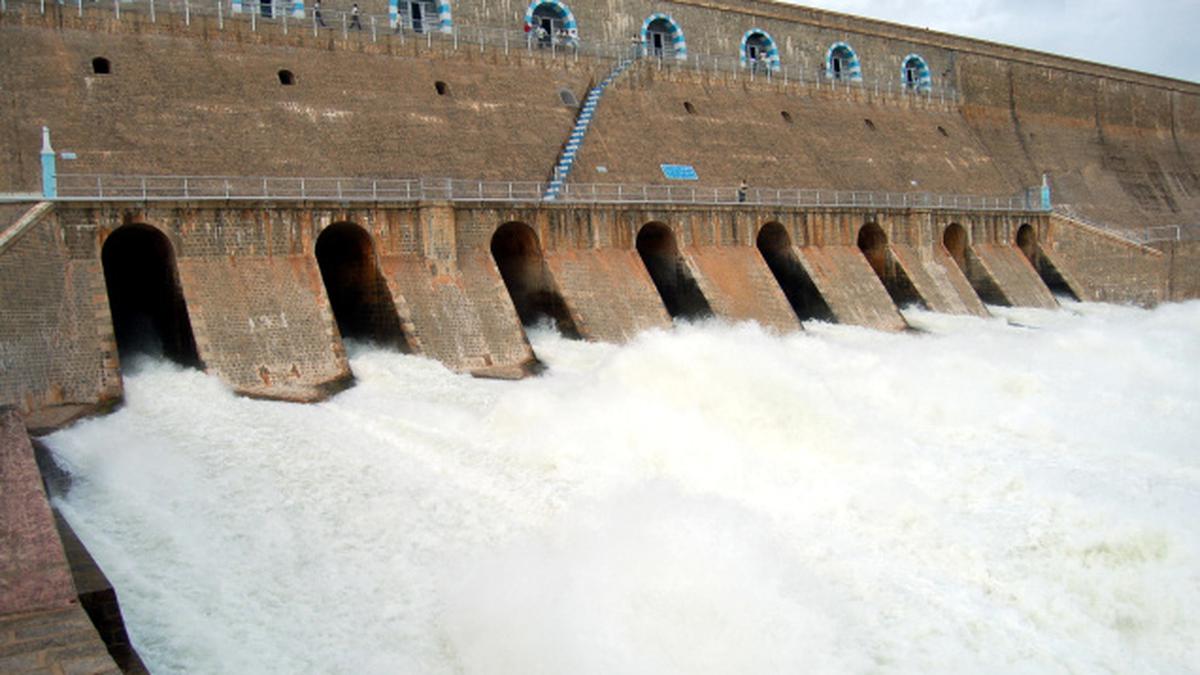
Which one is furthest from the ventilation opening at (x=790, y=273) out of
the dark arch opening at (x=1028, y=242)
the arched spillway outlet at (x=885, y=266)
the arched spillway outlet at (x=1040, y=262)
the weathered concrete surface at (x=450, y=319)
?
the dark arch opening at (x=1028, y=242)

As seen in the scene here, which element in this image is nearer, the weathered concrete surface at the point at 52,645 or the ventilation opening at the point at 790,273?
the weathered concrete surface at the point at 52,645

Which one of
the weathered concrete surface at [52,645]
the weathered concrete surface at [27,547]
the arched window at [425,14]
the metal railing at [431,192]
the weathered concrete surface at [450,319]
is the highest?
the arched window at [425,14]

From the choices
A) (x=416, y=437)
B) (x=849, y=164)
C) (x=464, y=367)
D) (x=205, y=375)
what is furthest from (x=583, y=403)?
(x=849, y=164)

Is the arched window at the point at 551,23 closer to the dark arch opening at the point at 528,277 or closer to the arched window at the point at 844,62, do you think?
the dark arch opening at the point at 528,277

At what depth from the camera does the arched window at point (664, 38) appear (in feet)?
95.6

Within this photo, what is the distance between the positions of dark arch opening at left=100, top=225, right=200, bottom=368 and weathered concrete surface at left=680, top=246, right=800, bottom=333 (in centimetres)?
1014

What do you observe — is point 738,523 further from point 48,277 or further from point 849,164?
point 849,164

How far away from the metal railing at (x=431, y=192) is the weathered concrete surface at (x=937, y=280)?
4.06 ft

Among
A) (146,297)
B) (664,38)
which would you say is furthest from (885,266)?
(146,297)

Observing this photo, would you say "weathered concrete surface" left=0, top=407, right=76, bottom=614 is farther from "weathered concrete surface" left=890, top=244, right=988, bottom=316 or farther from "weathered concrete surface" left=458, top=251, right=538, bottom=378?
"weathered concrete surface" left=890, top=244, right=988, bottom=316

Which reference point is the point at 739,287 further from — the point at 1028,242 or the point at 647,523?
the point at 1028,242

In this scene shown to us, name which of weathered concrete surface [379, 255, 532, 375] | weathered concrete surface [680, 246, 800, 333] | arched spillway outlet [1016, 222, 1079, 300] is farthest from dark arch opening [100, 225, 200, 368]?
arched spillway outlet [1016, 222, 1079, 300]

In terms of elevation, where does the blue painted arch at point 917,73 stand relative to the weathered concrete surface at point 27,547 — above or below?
above

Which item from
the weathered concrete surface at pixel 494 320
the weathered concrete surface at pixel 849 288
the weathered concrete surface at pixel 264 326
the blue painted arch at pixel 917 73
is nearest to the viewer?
the weathered concrete surface at pixel 264 326
